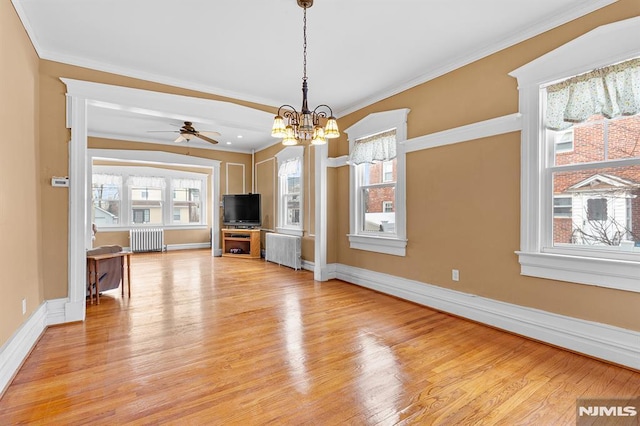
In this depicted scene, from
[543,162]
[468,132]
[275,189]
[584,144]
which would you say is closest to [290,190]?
[275,189]

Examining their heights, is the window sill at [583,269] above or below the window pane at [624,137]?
below

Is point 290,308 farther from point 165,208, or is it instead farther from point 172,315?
point 165,208

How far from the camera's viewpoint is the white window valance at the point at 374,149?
435cm

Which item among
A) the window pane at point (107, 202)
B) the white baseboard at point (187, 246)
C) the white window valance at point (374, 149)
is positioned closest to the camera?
the white window valance at point (374, 149)

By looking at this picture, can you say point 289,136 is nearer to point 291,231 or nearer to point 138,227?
point 291,231

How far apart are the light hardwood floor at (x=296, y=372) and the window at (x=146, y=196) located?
5782 millimetres

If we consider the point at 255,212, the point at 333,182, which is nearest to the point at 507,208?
the point at 333,182

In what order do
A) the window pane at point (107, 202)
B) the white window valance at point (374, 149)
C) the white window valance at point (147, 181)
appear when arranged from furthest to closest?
the white window valance at point (147, 181) < the window pane at point (107, 202) < the white window valance at point (374, 149)

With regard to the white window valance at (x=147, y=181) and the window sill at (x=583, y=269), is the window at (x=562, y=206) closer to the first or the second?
the window sill at (x=583, y=269)

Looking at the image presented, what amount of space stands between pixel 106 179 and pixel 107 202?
2.11ft

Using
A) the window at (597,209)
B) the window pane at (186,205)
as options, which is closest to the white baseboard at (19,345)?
the window at (597,209)

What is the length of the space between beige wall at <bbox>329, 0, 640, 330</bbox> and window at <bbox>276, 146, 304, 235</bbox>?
2.91 meters

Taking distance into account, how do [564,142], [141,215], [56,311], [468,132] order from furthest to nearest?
[141,215]
[468,132]
[56,311]
[564,142]

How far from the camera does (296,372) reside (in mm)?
2291
